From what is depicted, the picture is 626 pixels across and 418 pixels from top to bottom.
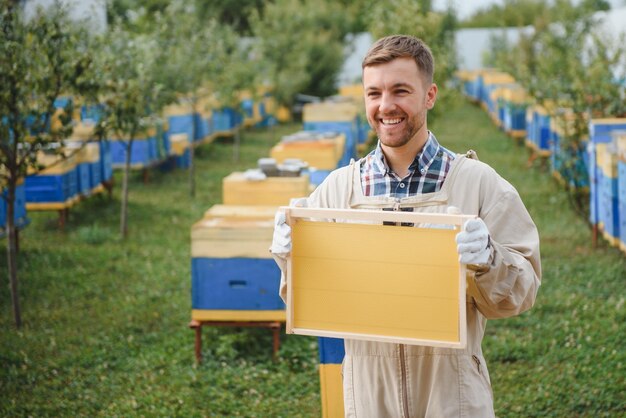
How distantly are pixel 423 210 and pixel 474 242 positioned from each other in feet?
0.93

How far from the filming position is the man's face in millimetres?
2527

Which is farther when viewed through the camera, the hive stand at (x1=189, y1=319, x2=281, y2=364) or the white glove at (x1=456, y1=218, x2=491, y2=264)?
the hive stand at (x1=189, y1=319, x2=281, y2=364)

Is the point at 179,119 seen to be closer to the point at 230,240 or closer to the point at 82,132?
the point at 82,132

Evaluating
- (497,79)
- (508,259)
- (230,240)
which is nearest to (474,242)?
(508,259)

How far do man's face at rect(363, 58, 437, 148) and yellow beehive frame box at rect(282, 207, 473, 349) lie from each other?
0.86 feet

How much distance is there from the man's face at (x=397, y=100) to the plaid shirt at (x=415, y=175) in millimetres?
71

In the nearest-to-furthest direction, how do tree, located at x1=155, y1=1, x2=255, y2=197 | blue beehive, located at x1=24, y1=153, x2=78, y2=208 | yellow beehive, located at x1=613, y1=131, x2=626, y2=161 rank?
yellow beehive, located at x1=613, y1=131, x2=626, y2=161 < blue beehive, located at x1=24, y1=153, x2=78, y2=208 < tree, located at x1=155, y1=1, x2=255, y2=197

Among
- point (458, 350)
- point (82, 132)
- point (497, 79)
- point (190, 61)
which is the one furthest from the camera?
point (497, 79)

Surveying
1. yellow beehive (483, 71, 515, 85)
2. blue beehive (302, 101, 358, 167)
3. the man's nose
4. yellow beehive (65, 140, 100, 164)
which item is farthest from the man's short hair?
yellow beehive (483, 71, 515, 85)

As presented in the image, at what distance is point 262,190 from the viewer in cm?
762

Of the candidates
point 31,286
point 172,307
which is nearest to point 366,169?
point 172,307

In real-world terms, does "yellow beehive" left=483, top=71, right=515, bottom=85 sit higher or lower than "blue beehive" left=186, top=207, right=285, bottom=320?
higher

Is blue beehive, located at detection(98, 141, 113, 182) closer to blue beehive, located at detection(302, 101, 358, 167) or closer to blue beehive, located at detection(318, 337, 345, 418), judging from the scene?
blue beehive, located at detection(302, 101, 358, 167)

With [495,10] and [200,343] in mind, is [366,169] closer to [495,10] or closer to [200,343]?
[200,343]
